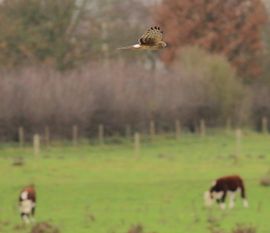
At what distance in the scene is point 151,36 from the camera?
10.2 feet

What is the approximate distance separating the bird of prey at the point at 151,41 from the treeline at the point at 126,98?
5181 centimetres

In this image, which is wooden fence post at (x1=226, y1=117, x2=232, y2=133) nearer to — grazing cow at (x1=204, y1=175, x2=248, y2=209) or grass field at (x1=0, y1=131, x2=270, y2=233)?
grass field at (x1=0, y1=131, x2=270, y2=233)

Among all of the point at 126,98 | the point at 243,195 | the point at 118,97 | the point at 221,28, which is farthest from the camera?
the point at 221,28

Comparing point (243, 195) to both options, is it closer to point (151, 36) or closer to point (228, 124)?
point (151, 36)

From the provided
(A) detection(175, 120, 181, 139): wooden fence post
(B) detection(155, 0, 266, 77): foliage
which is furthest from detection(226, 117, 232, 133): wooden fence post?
(B) detection(155, 0, 266, 77): foliage

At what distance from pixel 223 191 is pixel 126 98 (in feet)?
130

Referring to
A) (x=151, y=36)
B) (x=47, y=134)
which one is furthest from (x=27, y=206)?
(x=47, y=134)

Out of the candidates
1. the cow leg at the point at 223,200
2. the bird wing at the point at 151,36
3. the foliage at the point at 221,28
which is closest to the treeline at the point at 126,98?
the foliage at the point at 221,28

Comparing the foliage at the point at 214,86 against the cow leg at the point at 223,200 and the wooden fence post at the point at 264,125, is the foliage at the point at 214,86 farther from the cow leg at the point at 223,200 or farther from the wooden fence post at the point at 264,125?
the cow leg at the point at 223,200

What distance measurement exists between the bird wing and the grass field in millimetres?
15005

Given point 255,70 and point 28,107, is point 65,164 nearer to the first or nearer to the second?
point 28,107

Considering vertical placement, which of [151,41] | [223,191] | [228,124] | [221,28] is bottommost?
[223,191]

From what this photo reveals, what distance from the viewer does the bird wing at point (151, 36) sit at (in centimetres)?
308

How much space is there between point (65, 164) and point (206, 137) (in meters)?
24.7
